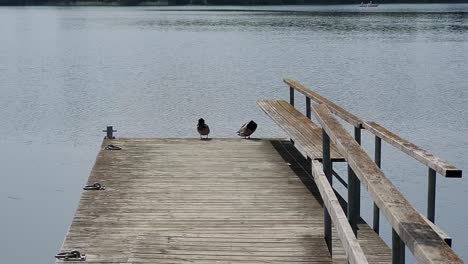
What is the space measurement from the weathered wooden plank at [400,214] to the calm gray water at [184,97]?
20.6 ft

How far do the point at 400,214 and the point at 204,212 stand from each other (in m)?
4.94

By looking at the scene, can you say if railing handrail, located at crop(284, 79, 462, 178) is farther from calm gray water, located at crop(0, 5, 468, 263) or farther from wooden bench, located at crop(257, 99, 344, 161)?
calm gray water, located at crop(0, 5, 468, 263)

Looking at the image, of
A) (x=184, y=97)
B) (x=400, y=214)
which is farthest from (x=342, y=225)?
(x=184, y=97)

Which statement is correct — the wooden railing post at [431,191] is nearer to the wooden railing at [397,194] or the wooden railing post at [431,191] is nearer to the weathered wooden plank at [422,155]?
the wooden railing at [397,194]

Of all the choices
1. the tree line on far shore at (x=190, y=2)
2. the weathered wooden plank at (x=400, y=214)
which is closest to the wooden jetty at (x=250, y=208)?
the weathered wooden plank at (x=400, y=214)

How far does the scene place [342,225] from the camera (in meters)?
6.05

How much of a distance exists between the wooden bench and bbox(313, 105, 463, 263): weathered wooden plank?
318 cm

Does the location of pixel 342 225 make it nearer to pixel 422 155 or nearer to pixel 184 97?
pixel 422 155

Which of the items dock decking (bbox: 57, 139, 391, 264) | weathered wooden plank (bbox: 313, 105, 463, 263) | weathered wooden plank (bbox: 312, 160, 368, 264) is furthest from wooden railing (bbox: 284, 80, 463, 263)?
dock decking (bbox: 57, 139, 391, 264)

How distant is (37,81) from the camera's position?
3572 centimetres

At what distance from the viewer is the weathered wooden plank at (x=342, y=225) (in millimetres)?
5375

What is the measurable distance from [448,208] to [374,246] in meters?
6.36

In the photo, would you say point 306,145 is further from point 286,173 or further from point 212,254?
point 212,254

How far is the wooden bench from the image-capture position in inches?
419
